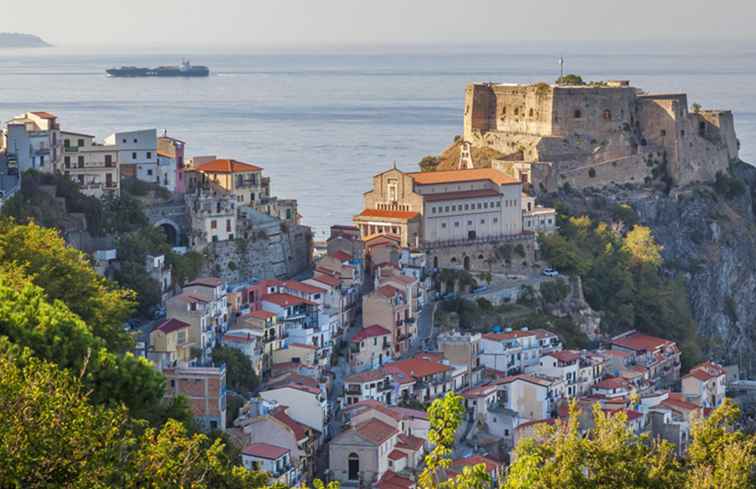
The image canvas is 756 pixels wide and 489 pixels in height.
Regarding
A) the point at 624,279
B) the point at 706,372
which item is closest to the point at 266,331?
the point at 706,372

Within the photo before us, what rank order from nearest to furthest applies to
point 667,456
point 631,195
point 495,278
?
point 667,456 < point 495,278 < point 631,195

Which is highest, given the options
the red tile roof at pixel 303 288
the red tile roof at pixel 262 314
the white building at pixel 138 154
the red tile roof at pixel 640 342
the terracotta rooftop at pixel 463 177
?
the white building at pixel 138 154

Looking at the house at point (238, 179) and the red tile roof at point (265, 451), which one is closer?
the red tile roof at point (265, 451)

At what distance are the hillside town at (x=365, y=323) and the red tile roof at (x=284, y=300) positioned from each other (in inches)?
1.6

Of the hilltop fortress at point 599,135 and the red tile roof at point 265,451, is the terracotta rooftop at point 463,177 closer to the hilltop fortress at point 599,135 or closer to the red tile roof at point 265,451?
the hilltop fortress at point 599,135

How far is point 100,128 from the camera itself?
68.6 meters

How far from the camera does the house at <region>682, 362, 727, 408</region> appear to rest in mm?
35281

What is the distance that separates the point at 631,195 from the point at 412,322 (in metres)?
14.4

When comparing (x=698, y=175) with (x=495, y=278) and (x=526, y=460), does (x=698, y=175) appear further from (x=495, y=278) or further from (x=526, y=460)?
(x=526, y=460)

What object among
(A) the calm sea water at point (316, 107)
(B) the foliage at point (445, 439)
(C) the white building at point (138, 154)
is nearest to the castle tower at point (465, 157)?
(A) the calm sea water at point (316, 107)

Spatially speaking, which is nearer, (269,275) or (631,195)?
(269,275)

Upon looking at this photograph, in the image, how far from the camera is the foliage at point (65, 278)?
27.3 metres

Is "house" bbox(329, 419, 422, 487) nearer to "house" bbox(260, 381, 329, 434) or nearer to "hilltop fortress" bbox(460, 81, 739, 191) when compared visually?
"house" bbox(260, 381, 329, 434)

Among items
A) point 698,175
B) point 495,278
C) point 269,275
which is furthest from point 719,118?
point 269,275
